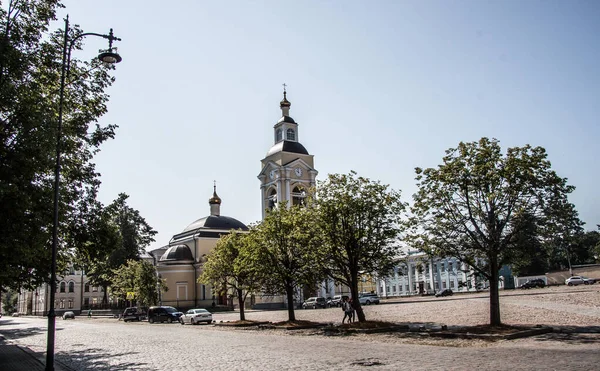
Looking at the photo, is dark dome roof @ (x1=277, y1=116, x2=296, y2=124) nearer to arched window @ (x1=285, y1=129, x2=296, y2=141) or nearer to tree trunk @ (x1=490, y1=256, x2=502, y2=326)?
arched window @ (x1=285, y1=129, x2=296, y2=141)

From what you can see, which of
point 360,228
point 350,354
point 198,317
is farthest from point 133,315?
point 350,354

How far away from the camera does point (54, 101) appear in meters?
18.6

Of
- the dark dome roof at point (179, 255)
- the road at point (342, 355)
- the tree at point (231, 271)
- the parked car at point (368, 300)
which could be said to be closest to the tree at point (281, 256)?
the tree at point (231, 271)

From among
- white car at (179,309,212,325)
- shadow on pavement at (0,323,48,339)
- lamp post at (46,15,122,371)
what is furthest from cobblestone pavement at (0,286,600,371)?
white car at (179,309,212,325)

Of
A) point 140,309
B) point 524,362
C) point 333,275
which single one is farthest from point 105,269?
point 524,362

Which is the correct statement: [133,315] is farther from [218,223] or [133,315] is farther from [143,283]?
[218,223]

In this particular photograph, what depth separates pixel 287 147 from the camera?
65625 mm

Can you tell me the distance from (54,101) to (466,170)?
16256 mm

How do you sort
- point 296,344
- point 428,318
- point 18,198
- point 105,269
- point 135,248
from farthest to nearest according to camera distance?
1. point 135,248
2. point 105,269
3. point 428,318
4. point 296,344
5. point 18,198

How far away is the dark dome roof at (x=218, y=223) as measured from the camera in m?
79.4

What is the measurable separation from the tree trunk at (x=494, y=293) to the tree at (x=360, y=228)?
6.25 m

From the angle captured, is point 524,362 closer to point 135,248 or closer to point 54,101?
point 54,101

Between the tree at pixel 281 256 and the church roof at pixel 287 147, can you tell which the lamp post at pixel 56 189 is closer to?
the tree at pixel 281 256

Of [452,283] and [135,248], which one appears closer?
[135,248]
